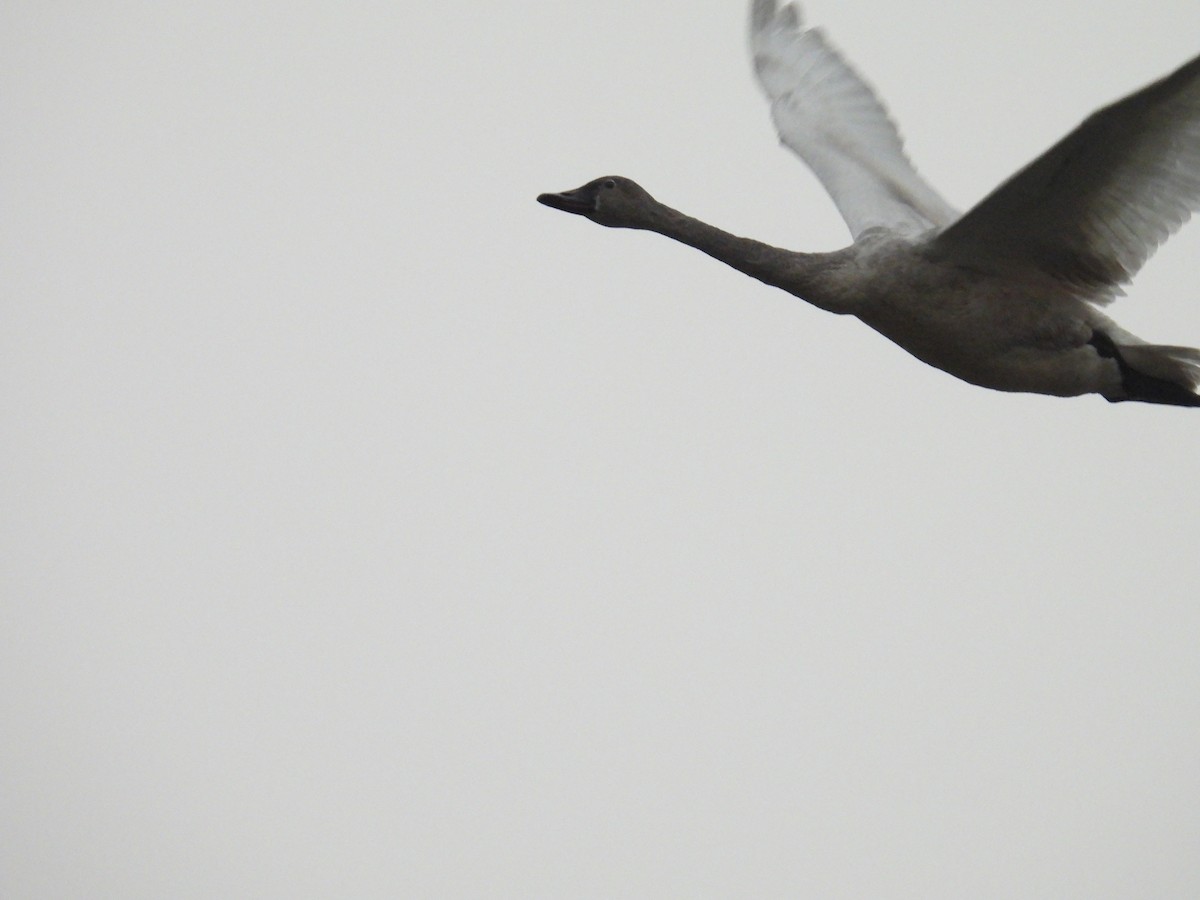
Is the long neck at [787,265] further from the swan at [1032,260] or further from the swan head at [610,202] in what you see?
the swan head at [610,202]

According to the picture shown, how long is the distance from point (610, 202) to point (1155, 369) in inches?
110

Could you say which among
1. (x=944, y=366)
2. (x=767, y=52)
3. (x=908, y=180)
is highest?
(x=767, y=52)

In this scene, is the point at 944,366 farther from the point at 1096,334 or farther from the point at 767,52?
the point at 767,52

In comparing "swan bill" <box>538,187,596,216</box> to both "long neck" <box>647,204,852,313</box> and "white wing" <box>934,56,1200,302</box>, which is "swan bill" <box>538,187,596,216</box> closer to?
"long neck" <box>647,204,852,313</box>

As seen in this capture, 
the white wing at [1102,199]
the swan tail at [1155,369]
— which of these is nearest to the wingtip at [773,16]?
the white wing at [1102,199]

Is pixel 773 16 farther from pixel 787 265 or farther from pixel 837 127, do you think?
pixel 787 265

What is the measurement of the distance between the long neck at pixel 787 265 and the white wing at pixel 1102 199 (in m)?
0.52

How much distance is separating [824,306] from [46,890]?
2926 inches

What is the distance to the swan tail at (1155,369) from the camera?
336 inches

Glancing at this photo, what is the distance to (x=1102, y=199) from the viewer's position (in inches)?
314

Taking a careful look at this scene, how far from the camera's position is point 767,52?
1166 cm

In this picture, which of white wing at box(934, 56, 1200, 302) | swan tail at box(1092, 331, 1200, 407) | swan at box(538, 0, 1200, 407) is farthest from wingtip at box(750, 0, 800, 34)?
swan tail at box(1092, 331, 1200, 407)

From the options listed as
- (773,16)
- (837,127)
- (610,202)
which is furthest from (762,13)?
(610,202)

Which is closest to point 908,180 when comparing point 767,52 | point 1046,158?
point 767,52
